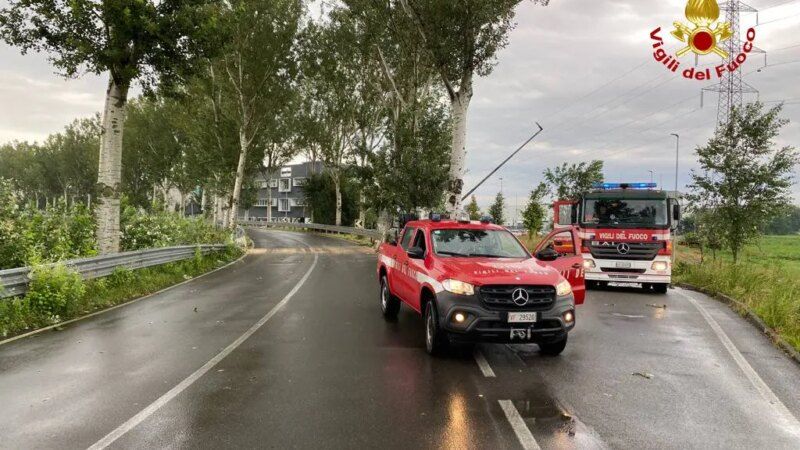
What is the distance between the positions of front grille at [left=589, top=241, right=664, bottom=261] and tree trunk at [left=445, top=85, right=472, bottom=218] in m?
5.05

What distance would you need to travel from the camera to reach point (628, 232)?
45.8 ft

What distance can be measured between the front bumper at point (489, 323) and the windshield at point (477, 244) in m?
1.32

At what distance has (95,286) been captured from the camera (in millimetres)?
11648

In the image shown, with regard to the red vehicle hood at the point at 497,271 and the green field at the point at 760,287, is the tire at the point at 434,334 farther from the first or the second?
the green field at the point at 760,287

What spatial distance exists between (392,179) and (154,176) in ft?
132

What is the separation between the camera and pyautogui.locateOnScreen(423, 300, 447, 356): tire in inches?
269

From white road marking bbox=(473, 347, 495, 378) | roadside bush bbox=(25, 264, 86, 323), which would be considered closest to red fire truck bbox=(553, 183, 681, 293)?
white road marking bbox=(473, 347, 495, 378)

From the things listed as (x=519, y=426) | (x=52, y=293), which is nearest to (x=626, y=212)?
(x=519, y=426)

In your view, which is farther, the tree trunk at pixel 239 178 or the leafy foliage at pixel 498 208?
the leafy foliage at pixel 498 208

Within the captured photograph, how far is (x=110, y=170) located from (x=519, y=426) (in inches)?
497

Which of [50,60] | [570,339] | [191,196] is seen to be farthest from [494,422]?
[191,196]

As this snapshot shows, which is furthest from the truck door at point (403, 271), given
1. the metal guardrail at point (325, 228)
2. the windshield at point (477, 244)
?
the metal guardrail at point (325, 228)

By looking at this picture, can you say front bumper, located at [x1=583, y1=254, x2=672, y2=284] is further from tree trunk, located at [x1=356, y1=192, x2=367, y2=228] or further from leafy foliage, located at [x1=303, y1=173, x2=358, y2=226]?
leafy foliage, located at [x1=303, y1=173, x2=358, y2=226]

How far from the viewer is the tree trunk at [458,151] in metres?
17.8
